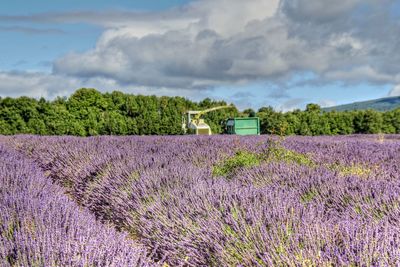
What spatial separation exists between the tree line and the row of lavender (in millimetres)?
20104

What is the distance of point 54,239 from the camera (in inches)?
84.4

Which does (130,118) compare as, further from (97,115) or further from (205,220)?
(205,220)

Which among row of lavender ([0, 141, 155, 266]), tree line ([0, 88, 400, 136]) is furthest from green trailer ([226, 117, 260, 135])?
row of lavender ([0, 141, 155, 266])

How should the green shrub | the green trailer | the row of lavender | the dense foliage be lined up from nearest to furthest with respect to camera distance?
the row of lavender → the green shrub → the dense foliage → the green trailer

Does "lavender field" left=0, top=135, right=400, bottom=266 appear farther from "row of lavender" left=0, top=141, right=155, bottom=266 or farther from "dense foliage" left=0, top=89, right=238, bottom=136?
"dense foliage" left=0, top=89, right=238, bottom=136

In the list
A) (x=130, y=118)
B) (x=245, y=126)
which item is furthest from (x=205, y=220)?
(x=130, y=118)

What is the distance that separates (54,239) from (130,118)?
22816mm

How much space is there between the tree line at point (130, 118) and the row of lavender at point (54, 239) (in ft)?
66.0

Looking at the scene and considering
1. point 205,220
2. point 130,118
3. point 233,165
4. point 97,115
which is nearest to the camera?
point 205,220

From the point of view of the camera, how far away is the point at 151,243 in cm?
313

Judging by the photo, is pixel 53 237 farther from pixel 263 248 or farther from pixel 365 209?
pixel 365 209

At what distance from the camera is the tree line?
74.1ft

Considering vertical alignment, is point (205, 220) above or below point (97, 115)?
below

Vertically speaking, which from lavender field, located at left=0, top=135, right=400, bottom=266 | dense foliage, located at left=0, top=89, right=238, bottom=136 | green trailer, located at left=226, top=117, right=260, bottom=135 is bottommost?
lavender field, located at left=0, top=135, right=400, bottom=266
